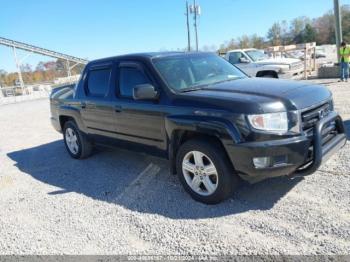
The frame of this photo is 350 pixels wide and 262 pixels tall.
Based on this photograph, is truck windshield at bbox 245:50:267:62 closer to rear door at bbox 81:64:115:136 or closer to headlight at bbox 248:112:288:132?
rear door at bbox 81:64:115:136

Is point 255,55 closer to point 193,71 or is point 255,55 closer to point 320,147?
point 193,71

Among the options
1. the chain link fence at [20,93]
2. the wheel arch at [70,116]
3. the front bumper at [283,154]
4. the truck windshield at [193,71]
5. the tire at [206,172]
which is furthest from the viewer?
the chain link fence at [20,93]

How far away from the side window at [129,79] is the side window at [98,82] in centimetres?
36

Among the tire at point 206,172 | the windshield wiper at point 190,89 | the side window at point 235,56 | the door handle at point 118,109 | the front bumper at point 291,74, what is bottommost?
the tire at point 206,172

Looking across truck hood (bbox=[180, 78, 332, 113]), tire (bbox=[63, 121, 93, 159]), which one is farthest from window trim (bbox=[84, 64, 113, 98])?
truck hood (bbox=[180, 78, 332, 113])

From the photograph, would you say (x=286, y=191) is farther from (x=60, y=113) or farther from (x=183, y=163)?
(x=60, y=113)

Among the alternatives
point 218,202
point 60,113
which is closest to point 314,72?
point 60,113

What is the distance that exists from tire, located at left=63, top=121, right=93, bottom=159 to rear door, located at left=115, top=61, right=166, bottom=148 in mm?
1406

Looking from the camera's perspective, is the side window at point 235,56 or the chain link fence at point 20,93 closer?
the side window at point 235,56

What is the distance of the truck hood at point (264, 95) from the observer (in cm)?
365

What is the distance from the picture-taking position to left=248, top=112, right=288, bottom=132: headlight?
361 cm

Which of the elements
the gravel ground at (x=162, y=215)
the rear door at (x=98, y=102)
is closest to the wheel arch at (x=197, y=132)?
the gravel ground at (x=162, y=215)

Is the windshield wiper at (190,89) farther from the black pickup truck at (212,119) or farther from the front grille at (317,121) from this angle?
→ the front grille at (317,121)

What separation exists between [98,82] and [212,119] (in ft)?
9.06
